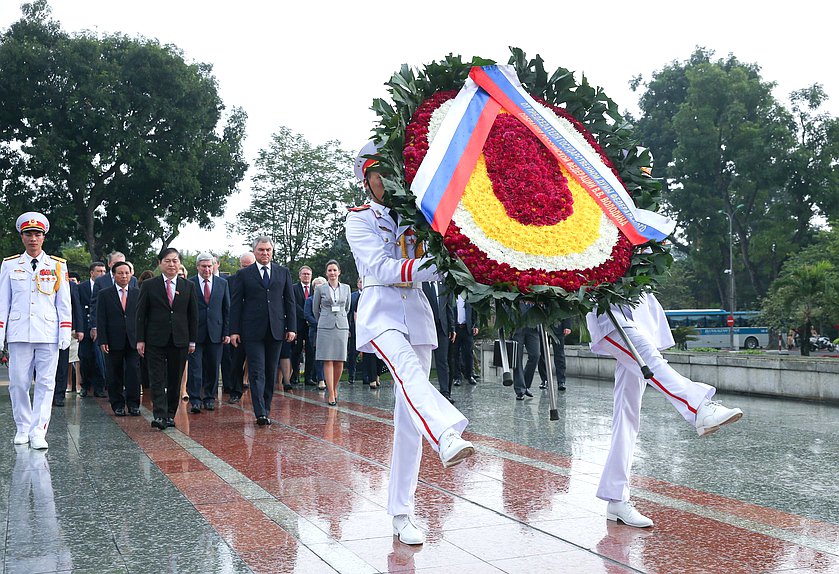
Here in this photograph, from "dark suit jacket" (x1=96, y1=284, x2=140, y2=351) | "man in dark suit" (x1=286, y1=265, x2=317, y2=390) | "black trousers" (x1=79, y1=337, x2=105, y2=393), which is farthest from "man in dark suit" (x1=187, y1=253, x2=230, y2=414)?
"man in dark suit" (x1=286, y1=265, x2=317, y2=390)

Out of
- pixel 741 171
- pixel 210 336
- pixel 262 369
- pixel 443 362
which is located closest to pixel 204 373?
pixel 210 336

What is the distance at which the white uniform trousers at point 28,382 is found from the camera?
8797 mm

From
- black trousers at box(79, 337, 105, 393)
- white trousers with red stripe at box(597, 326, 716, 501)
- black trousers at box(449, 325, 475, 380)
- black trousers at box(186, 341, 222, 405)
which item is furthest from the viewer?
black trousers at box(449, 325, 475, 380)

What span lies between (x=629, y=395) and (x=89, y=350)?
463 inches

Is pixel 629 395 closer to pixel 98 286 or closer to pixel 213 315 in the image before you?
pixel 213 315

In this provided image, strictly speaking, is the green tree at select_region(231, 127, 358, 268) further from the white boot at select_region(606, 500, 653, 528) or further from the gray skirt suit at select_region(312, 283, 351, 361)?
the white boot at select_region(606, 500, 653, 528)

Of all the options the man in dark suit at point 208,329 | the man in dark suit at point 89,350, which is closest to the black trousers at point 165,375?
the man in dark suit at point 208,329

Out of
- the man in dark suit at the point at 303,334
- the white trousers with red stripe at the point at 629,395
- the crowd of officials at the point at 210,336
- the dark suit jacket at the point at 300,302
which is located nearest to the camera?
the white trousers with red stripe at the point at 629,395

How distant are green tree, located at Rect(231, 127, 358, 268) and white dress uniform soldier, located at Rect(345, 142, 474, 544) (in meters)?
39.2

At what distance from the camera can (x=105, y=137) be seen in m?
37.7

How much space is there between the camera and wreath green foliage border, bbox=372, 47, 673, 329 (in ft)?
14.5

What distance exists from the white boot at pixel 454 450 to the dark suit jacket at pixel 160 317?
6.95 m

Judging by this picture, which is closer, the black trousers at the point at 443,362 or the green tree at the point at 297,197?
the black trousers at the point at 443,362

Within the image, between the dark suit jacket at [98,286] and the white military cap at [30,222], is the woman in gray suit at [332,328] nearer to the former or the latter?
the dark suit jacket at [98,286]
